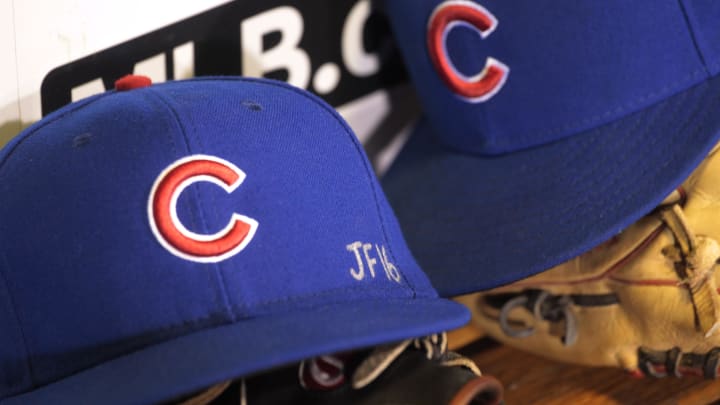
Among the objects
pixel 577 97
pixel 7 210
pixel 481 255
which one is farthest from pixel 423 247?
pixel 7 210

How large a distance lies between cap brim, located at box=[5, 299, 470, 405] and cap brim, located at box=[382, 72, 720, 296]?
0.74ft

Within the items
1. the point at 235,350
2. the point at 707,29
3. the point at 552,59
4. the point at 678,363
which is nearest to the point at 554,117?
the point at 552,59

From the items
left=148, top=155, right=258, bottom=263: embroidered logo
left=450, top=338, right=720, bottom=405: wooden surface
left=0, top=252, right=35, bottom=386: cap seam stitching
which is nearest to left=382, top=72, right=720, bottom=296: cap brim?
left=450, top=338, right=720, bottom=405: wooden surface

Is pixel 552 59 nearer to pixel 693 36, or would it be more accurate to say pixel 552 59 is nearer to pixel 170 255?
pixel 693 36

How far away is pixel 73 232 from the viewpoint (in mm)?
689

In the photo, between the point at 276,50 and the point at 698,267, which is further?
the point at 276,50

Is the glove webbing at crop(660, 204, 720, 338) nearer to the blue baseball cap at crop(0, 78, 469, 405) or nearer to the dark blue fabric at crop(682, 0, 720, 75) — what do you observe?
the dark blue fabric at crop(682, 0, 720, 75)

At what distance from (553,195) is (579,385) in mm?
207

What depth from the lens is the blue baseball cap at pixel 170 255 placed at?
2.18ft

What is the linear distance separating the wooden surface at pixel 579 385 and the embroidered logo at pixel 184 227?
1.31 ft

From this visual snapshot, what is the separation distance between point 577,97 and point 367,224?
32cm

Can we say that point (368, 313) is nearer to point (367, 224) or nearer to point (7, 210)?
point (367, 224)

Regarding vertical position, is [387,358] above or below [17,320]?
below

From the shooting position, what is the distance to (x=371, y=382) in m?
0.73
